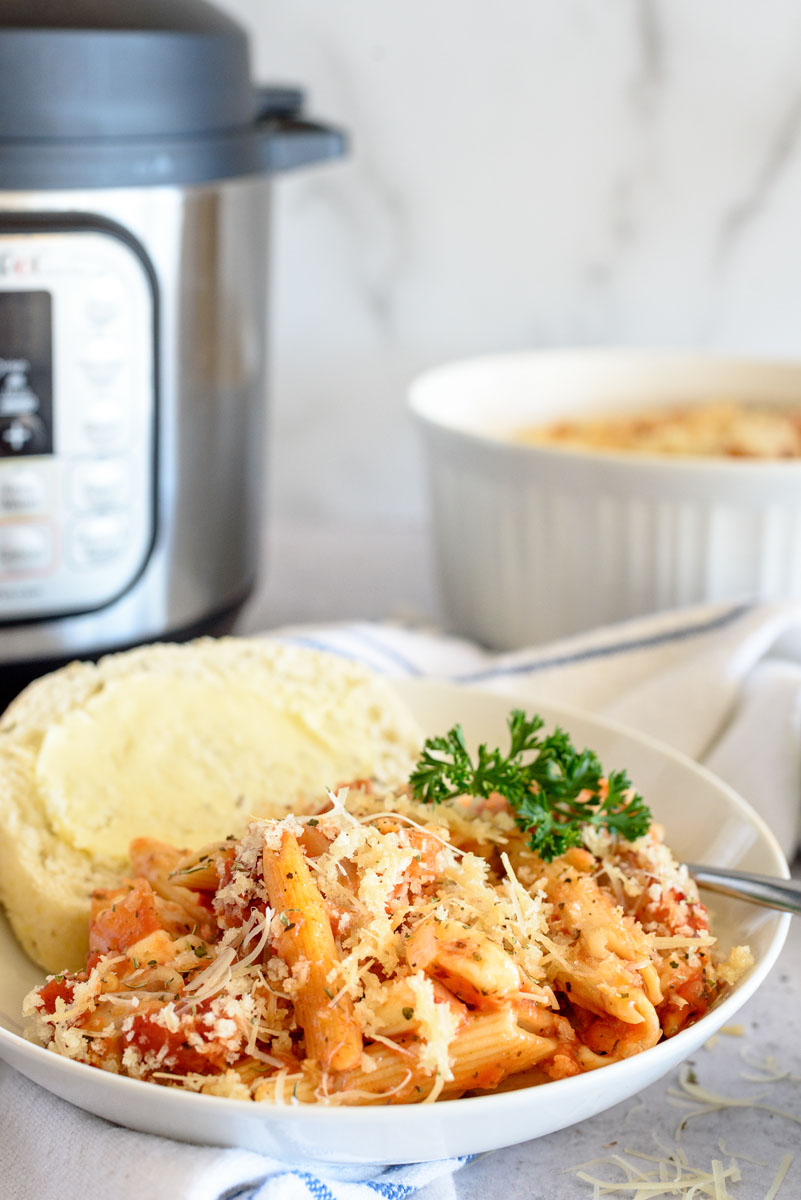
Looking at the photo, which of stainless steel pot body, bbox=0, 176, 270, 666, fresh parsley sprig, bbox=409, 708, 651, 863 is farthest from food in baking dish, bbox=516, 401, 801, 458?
fresh parsley sprig, bbox=409, 708, 651, 863

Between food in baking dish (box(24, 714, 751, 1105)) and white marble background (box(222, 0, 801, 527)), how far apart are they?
127cm

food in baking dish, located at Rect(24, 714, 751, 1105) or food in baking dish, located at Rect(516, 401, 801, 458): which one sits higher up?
food in baking dish, located at Rect(516, 401, 801, 458)

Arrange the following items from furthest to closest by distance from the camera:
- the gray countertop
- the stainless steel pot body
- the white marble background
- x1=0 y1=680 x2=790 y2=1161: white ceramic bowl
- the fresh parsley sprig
A: the white marble background → the stainless steel pot body → the fresh parsley sprig → the gray countertop → x1=0 y1=680 x2=790 y2=1161: white ceramic bowl

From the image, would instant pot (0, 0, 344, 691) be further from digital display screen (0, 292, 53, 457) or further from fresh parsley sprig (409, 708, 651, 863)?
fresh parsley sprig (409, 708, 651, 863)

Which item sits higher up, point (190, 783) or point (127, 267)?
point (127, 267)

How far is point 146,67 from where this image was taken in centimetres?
124

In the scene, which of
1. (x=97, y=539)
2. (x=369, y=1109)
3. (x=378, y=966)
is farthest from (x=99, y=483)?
(x=369, y=1109)

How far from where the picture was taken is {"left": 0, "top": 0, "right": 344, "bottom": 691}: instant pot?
1.23 meters

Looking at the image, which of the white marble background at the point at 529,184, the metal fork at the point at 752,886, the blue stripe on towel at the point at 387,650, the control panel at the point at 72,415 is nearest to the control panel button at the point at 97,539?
the control panel at the point at 72,415

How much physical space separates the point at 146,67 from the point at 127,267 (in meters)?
0.19

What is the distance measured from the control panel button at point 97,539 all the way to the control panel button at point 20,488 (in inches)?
2.1

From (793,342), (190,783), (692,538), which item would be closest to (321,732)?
(190,783)

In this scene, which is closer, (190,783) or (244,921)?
(244,921)

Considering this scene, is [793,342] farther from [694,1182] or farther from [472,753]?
[694,1182]
